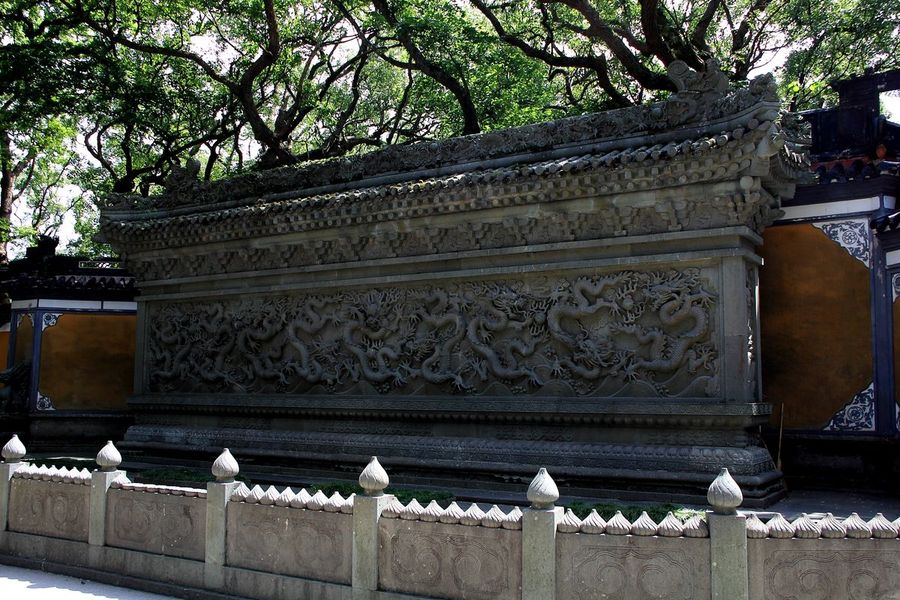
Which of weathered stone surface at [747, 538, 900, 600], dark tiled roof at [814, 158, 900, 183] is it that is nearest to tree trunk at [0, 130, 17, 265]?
dark tiled roof at [814, 158, 900, 183]

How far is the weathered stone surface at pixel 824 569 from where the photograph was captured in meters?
4.73

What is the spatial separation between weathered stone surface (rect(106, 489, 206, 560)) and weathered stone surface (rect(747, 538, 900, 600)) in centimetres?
437

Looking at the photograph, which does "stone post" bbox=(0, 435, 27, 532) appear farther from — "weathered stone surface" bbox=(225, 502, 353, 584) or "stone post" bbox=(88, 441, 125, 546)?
"weathered stone surface" bbox=(225, 502, 353, 584)

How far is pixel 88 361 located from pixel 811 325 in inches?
524

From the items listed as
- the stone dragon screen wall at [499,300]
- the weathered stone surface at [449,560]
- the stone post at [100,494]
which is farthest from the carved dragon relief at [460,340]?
the weathered stone surface at [449,560]

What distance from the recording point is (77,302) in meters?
15.8

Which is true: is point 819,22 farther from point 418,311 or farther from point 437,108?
point 418,311

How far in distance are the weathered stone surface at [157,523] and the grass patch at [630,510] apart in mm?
3651

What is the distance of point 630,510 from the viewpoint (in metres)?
8.12

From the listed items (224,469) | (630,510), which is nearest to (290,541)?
(224,469)

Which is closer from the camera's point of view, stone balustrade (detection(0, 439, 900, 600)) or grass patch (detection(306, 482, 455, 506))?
stone balustrade (detection(0, 439, 900, 600))

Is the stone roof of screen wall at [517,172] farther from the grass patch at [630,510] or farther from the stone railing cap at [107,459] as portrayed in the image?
the stone railing cap at [107,459]

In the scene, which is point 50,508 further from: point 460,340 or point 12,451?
point 460,340

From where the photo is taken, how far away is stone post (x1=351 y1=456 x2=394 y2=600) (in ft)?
19.0
